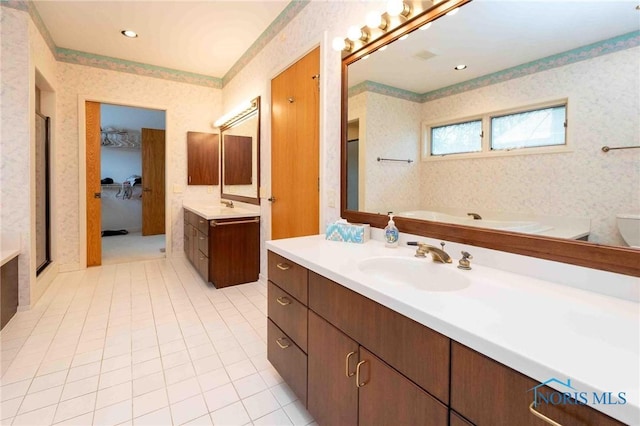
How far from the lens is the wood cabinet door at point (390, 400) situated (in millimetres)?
769

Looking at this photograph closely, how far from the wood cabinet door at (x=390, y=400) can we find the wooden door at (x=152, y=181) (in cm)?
620

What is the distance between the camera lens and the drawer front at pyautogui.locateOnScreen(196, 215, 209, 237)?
3070mm

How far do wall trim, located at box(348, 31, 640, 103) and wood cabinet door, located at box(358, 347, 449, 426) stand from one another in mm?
1163

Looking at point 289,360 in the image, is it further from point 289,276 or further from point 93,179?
point 93,179

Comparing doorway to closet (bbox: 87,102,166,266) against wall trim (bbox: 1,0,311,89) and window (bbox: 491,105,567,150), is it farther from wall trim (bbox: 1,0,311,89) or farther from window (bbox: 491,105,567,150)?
window (bbox: 491,105,567,150)

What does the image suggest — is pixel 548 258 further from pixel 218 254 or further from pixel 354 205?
pixel 218 254

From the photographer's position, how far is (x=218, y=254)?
3.04 m

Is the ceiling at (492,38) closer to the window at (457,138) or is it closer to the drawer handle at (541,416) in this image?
the window at (457,138)

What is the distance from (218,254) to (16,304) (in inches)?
64.7

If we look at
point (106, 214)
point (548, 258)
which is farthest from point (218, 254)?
point (106, 214)

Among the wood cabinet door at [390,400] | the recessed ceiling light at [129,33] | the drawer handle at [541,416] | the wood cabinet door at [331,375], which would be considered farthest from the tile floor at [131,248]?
the drawer handle at [541,416]

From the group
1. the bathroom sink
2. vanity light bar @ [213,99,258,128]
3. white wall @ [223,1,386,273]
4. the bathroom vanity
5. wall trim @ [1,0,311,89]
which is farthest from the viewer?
vanity light bar @ [213,99,258,128]

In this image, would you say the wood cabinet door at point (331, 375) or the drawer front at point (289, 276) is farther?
the drawer front at point (289, 276)

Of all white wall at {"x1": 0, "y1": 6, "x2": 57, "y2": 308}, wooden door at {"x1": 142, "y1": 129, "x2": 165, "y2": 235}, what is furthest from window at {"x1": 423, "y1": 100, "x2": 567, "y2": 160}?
wooden door at {"x1": 142, "y1": 129, "x2": 165, "y2": 235}
